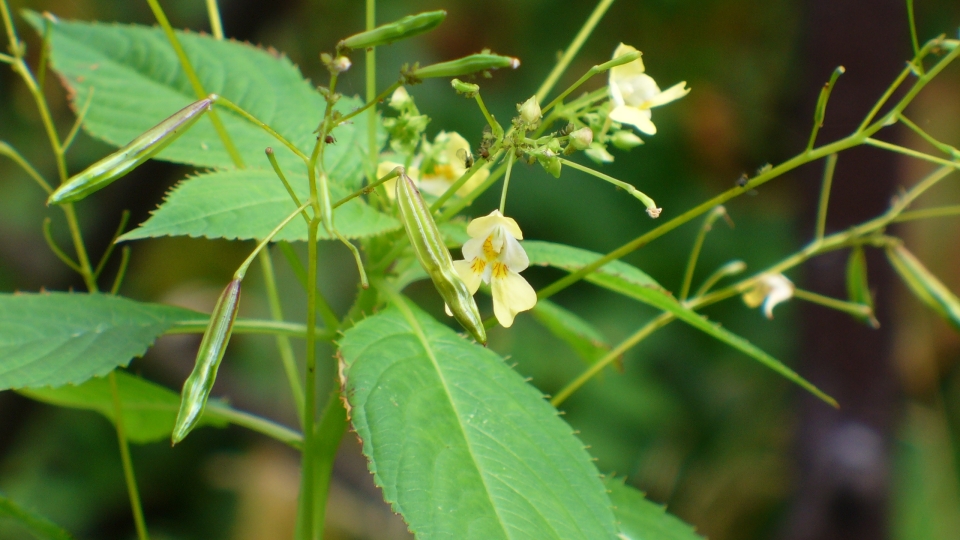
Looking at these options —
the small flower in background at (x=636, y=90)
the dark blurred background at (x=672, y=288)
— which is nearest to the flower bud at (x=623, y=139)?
the small flower in background at (x=636, y=90)

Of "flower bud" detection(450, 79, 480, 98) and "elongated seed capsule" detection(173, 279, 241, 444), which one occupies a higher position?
"flower bud" detection(450, 79, 480, 98)

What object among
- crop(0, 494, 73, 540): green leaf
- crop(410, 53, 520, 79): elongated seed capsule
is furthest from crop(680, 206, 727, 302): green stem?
crop(0, 494, 73, 540): green leaf

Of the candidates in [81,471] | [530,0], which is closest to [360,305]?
[81,471]

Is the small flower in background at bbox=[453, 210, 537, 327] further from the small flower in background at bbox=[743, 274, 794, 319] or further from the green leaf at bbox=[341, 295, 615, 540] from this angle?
the small flower in background at bbox=[743, 274, 794, 319]

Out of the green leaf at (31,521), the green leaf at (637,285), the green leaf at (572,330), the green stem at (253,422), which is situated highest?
the green leaf at (572,330)

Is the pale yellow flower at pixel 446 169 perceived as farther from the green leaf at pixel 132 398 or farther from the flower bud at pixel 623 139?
the green leaf at pixel 132 398

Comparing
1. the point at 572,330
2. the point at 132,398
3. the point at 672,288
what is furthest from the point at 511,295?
the point at 672,288

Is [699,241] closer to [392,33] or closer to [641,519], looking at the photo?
[641,519]
